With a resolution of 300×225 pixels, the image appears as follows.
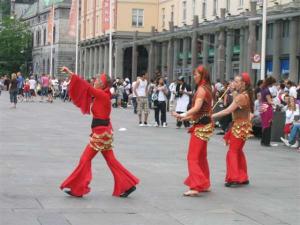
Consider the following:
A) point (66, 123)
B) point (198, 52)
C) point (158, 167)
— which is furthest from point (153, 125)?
point (198, 52)

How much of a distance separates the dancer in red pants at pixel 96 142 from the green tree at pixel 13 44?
118 meters

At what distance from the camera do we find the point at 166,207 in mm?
9750

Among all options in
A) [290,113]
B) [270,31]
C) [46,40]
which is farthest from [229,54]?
[46,40]

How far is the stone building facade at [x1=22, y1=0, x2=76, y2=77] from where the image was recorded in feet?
363

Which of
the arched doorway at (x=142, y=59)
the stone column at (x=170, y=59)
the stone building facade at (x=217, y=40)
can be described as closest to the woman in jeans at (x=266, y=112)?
the stone building facade at (x=217, y=40)

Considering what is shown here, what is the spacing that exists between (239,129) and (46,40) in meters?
108

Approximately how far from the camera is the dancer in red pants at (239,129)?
11.9 meters

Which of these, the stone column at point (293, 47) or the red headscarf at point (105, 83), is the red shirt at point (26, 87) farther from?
the red headscarf at point (105, 83)

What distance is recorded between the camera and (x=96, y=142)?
10414 millimetres

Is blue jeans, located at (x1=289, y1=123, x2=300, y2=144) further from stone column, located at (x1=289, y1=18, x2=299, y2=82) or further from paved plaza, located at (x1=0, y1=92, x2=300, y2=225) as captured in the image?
stone column, located at (x1=289, y1=18, x2=299, y2=82)

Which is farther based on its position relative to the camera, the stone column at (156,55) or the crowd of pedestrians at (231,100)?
the stone column at (156,55)

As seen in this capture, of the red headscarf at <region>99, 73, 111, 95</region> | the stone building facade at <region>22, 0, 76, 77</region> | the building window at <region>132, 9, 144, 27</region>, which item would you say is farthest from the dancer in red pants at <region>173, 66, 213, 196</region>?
the stone building facade at <region>22, 0, 76, 77</region>

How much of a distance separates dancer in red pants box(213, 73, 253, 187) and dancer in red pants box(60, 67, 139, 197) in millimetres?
2095

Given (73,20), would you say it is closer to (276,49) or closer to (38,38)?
(276,49)
